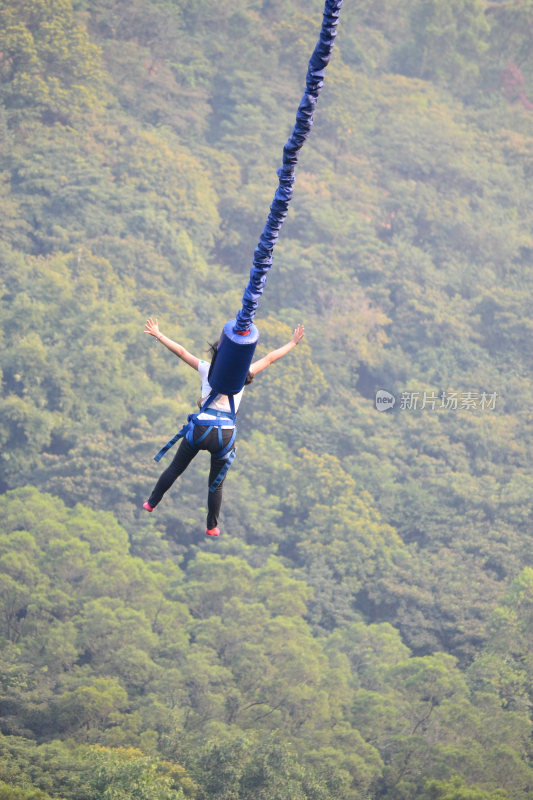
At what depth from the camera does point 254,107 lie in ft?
157

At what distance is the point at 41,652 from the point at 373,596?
33.4ft

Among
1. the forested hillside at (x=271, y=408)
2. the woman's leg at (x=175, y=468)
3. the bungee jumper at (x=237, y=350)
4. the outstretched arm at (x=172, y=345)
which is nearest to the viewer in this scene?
the bungee jumper at (x=237, y=350)

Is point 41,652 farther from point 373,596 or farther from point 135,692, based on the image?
point 373,596

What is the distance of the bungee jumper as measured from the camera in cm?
415

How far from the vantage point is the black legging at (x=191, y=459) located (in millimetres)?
5930

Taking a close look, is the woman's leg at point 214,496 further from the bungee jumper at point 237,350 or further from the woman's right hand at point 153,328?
the woman's right hand at point 153,328

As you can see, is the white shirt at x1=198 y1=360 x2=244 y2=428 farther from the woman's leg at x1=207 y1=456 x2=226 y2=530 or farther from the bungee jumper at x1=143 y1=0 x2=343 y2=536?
the woman's leg at x1=207 y1=456 x2=226 y2=530

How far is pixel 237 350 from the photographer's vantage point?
5.32 metres

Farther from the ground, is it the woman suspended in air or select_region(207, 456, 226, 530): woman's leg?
the woman suspended in air

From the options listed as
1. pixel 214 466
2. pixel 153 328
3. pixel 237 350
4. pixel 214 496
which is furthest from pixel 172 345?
pixel 214 496

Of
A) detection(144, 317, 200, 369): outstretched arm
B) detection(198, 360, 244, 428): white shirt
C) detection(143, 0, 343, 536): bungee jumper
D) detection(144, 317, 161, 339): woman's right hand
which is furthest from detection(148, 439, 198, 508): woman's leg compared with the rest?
detection(144, 317, 161, 339): woman's right hand

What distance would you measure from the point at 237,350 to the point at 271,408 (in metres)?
30.2

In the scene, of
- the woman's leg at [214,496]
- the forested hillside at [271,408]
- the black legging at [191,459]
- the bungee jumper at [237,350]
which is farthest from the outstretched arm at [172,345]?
the forested hillside at [271,408]

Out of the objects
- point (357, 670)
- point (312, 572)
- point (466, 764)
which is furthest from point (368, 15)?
point (466, 764)
